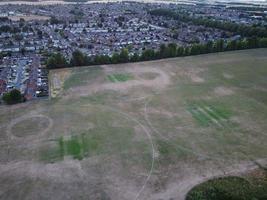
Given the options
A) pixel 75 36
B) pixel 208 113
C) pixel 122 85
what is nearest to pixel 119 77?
pixel 122 85

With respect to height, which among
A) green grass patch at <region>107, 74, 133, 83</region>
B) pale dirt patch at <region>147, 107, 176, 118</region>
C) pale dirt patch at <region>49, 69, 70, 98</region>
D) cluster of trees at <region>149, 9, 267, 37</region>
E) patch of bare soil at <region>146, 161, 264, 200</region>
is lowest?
patch of bare soil at <region>146, 161, 264, 200</region>

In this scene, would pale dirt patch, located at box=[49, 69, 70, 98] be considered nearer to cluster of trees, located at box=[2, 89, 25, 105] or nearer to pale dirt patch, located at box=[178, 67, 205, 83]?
cluster of trees, located at box=[2, 89, 25, 105]

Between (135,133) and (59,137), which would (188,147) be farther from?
(59,137)

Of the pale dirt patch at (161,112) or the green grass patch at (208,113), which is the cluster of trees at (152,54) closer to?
the pale dirt patch at (161,112)

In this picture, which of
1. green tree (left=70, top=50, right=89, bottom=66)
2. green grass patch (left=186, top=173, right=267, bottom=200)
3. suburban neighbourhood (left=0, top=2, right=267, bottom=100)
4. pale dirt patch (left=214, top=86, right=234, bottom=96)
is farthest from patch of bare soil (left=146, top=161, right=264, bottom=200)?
green tree (left=70, top=50, right=89, bottom=66)

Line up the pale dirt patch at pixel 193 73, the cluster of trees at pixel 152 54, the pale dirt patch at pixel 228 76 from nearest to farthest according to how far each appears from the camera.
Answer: the pale dirt patch at pixel 193 73 < the pale dirt patch at pixel 228 76 < the cluster of trees at pixel 152 54

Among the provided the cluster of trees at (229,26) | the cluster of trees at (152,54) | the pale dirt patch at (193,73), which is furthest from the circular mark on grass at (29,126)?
the cluster of trees at (229,26)

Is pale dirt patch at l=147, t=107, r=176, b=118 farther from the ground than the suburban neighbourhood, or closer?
closer
